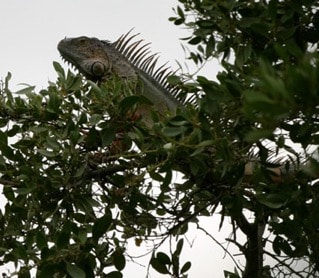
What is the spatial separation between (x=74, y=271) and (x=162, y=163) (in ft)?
1.32

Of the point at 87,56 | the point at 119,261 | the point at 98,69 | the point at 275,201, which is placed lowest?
the point at 119,261

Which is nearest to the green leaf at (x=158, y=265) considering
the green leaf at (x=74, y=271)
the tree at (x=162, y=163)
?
the tree at (x=162, y=163)

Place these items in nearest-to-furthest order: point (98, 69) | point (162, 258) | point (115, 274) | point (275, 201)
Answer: point (275, 201)
point (115, 274)
point (162, 258)
point (98, 69)

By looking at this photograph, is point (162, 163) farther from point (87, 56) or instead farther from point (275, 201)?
point (87, 56)

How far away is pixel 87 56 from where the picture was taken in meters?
4.75

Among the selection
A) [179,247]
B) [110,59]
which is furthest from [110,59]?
[179,247]

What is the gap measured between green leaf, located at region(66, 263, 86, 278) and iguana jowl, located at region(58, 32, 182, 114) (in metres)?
2.35

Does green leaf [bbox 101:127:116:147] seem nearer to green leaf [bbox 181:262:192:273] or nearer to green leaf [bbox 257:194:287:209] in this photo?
green leaf [bbox 257:194:287:209]

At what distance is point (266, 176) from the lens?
2.28 metres

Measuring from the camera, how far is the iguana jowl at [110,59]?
4.54m

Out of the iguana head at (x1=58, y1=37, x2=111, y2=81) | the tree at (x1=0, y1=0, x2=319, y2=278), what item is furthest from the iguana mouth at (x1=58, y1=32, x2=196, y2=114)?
the tree at (x1=0, y1=0, x2=319, y2=278)

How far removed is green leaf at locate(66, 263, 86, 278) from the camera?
6.95 feet

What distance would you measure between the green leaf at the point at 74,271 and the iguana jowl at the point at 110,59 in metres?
2.35

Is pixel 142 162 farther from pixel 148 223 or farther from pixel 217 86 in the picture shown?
pixel 217 86
